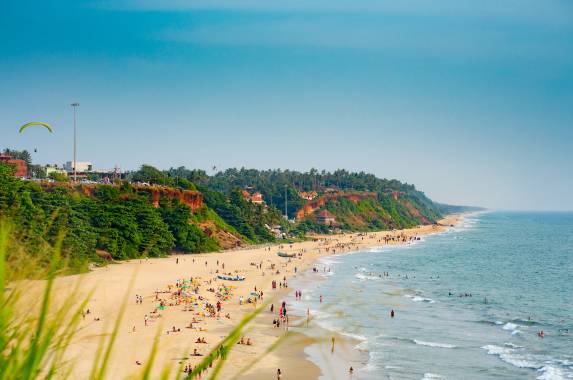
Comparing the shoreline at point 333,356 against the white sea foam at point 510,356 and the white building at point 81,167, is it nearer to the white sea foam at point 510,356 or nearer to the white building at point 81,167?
the white sea foam at point 510,356

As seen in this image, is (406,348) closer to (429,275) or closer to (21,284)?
(21,284)

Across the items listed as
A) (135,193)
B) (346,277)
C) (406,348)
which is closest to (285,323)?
(406,348)

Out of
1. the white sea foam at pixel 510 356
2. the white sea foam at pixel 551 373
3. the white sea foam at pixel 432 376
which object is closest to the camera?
the white sea foam at pixel 432 376

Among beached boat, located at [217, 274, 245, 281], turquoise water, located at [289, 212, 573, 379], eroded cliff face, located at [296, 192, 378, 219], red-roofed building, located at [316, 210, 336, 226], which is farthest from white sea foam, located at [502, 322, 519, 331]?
eroded cliff face, located at [296, 192, 378, 219]

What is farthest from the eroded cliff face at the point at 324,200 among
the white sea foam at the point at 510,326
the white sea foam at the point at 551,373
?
the white sea foam at the point at 551,373

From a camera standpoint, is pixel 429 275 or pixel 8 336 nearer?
pixel 8 336

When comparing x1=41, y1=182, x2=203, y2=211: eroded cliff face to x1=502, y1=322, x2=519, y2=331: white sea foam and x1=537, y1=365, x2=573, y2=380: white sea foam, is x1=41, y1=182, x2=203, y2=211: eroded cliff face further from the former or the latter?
x1=537, y1=365, x2=573, y2=380: white sea foam
